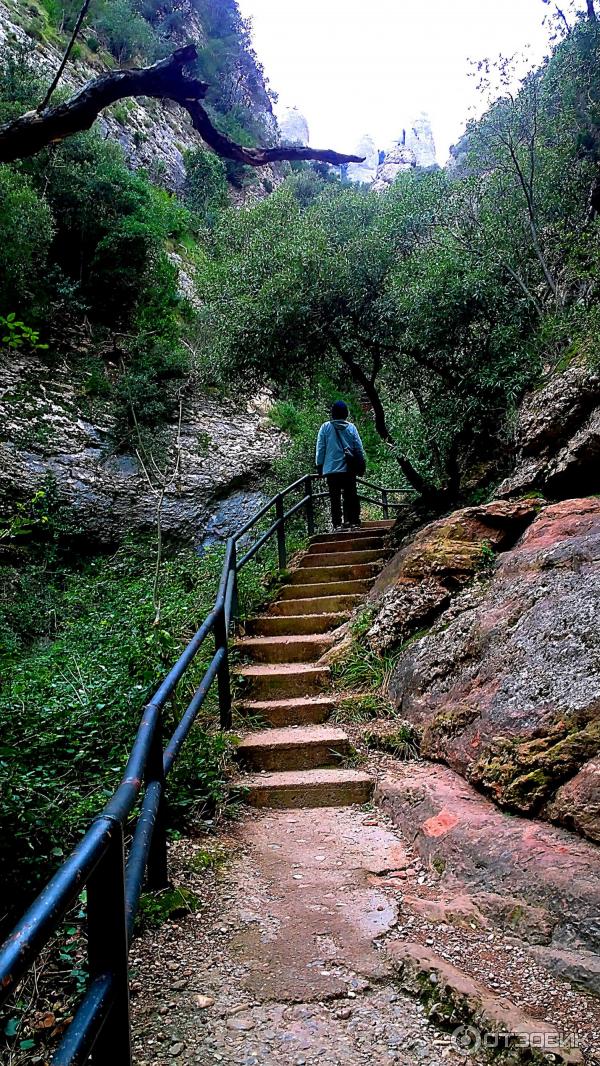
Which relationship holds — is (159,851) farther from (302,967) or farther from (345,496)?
(345,496)

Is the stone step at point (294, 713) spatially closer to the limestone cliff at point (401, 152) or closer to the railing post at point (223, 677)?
the railing post at point (223, 677)

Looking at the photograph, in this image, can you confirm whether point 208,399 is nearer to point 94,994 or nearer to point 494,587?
point 494,587

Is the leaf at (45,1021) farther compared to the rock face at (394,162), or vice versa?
the rock face at (394,162)

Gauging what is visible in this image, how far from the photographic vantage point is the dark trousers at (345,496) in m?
9.17

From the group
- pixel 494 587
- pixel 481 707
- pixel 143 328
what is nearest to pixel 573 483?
pixel 494 587

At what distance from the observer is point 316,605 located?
21.8ft

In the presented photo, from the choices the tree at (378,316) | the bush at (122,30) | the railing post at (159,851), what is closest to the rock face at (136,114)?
the bush at (122,30)

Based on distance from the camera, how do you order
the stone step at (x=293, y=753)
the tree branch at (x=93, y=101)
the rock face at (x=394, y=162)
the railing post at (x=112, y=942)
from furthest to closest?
the rock face at (x=394, y=162) < the stone step at (x=293, y=753) < the tree branch at (x=93, y=101) < the railing post at (x=112, y=942)

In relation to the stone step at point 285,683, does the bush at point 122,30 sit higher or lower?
higher

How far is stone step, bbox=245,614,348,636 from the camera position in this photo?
6172 mm

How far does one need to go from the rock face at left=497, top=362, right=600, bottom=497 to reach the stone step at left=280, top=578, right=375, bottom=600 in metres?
1.86

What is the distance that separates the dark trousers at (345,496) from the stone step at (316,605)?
2845 millimetres

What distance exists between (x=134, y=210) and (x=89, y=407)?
17.2ft

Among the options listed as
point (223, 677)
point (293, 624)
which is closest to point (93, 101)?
point (223, 677)
